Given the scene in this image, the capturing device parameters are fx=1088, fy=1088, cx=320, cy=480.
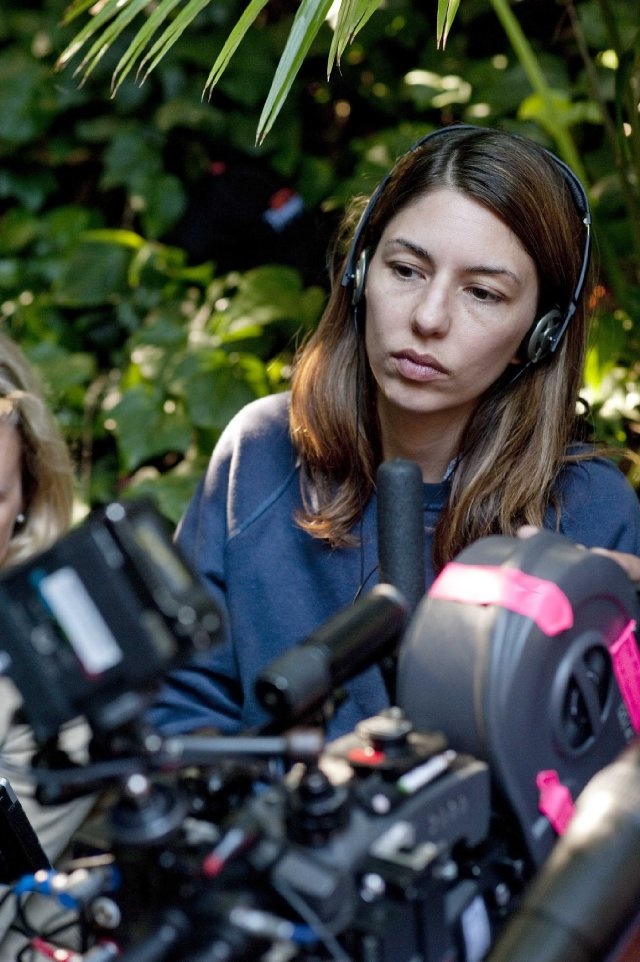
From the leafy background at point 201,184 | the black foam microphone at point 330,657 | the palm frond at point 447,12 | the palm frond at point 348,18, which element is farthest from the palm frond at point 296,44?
the leafy background at point 201,184

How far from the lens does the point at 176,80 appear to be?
2.47 metres

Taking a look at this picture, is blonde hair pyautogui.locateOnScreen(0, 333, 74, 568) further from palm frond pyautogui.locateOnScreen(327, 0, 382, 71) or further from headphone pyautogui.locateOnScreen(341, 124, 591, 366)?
palm frond pyautogui.locateOnScreen(327, 0, 382, 71)

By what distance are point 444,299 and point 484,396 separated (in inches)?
7.8

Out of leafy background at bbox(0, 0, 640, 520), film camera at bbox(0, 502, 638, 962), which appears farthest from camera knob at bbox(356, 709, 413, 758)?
leafy background at bbox(0, 0, 640, 520)

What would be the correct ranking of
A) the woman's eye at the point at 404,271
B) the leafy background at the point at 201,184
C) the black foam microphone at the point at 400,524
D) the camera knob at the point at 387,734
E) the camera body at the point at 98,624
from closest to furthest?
1. the camera body at the point at 98,624
2. the camera knob at the point at 387,734
3. the black foam microphone at the point at 400,524
4. the woman's eye at the point at 404,271
5. the leafy background at the point at 201,184

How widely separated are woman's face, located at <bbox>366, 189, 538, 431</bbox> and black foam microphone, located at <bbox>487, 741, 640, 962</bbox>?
65cm

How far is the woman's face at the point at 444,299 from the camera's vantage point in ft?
3.94

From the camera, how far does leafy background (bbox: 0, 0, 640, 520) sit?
2.07 metres

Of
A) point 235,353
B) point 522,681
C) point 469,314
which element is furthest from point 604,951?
point 235,353

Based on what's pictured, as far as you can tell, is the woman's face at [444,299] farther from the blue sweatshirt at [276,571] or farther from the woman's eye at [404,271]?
the blue sweatshirt at [276,571]

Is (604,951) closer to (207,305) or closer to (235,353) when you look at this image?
(235,353)

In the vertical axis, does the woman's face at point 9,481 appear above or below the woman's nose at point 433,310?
below

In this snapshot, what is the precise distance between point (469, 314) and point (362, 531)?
0.30 meters

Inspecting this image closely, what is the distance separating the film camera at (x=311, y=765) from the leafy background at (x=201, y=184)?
1.21 meters
